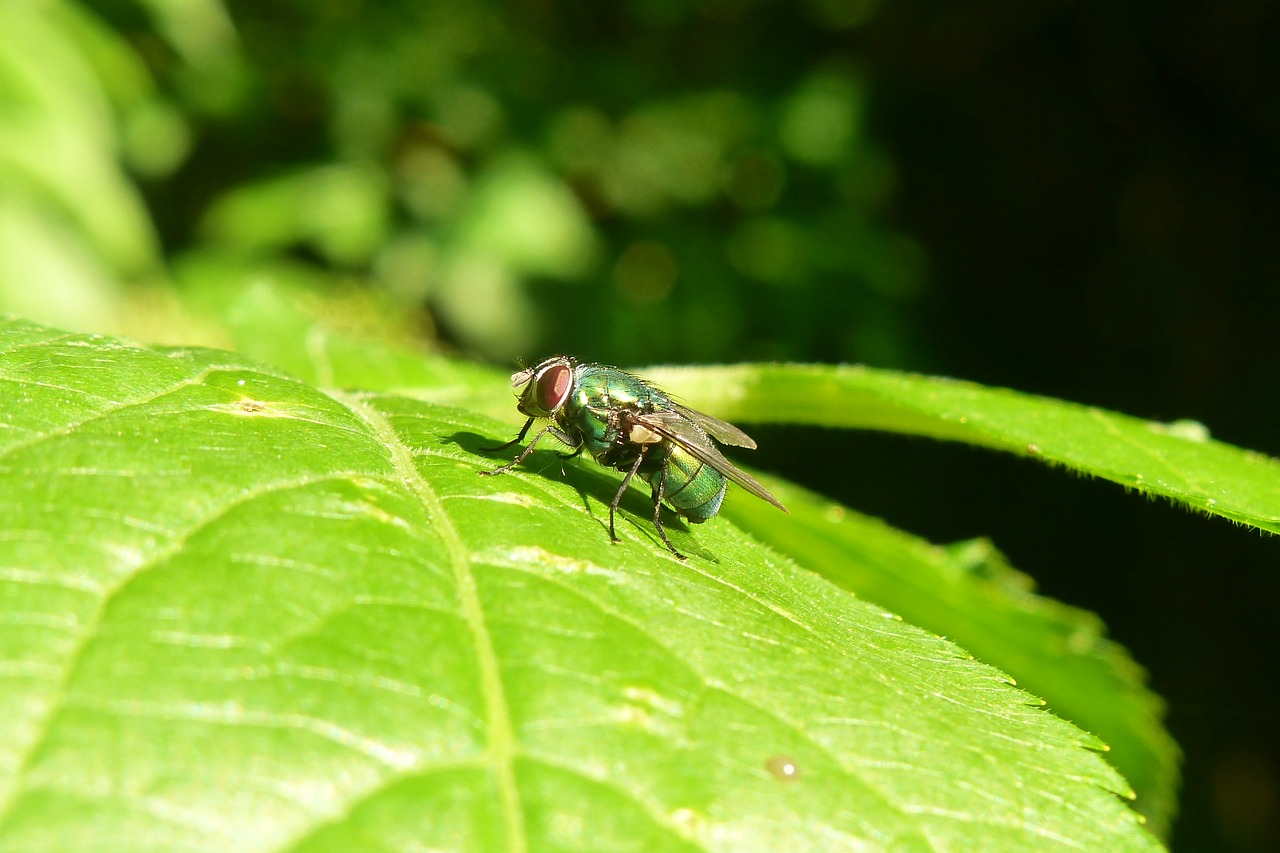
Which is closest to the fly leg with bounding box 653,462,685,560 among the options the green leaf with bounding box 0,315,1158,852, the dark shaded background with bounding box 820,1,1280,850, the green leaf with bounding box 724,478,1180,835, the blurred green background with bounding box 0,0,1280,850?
the green leaf with bounding box 724,478,1180,835

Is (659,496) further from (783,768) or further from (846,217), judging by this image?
(846,217)

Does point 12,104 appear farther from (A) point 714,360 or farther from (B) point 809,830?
(B) point 809,830

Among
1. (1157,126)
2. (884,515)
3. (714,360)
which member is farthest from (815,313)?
(1157,126)

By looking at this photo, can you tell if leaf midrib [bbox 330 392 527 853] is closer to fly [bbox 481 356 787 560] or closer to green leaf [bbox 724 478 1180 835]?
fly [bbox 481 356 787 560]

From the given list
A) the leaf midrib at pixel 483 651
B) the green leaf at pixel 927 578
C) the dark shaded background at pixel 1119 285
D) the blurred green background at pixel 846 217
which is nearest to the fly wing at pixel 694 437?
the green leaf at pixel 927 578

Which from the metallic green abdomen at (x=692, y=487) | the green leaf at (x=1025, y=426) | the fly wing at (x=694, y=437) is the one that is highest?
the green leaf at (x=1025, y=426)

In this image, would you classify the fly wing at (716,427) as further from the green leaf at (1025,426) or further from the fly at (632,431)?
the green leaf at (1025,426)

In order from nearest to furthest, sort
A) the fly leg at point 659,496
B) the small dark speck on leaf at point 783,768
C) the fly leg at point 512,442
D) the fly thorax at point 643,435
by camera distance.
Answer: the small dark speck on leaf at point 783,768, the fly leg at point 512,442, the fly leg at point 659,496, the fly thorax at point 643,435
